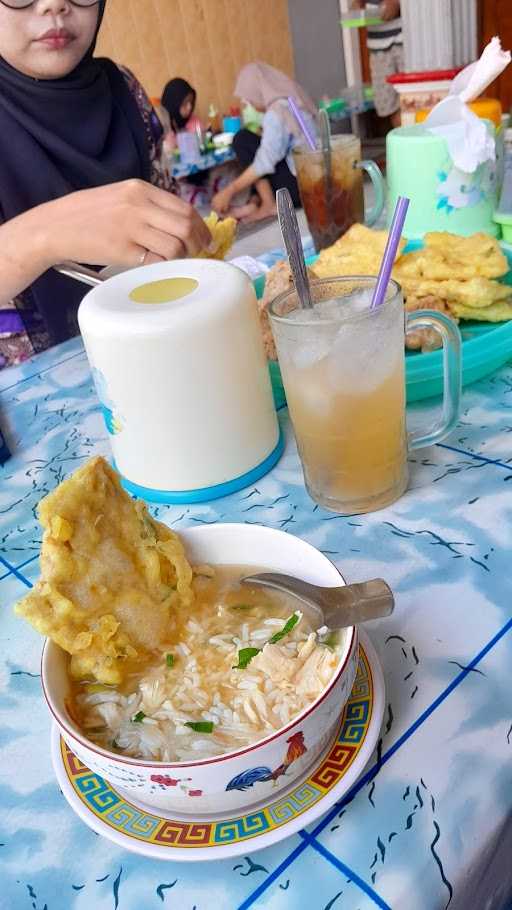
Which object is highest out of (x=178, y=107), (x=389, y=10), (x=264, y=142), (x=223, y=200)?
(x=389, y=10)

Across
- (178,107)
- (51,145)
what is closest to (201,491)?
(51,145)

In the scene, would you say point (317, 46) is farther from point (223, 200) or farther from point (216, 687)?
point (216, 687)

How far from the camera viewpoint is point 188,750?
40 cm

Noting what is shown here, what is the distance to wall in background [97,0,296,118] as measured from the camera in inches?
173

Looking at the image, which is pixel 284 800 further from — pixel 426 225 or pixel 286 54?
pixel 286 54

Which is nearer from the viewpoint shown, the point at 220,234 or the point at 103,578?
the point at 103,578

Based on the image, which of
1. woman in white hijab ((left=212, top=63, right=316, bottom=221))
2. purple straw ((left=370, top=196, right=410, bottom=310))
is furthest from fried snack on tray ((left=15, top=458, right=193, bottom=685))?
woman in white hijab ((left=212, top=63, right=316, bottom=221))

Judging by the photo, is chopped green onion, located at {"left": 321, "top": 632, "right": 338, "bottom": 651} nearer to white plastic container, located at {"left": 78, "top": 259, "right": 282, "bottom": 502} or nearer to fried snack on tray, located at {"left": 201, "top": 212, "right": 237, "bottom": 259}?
white plastic container, located at {"left": 78, "top": 259, "right": 282, "bottom": 502}

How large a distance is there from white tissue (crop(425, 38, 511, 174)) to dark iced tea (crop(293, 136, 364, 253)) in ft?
0.43

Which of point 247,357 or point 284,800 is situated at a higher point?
point 247,357

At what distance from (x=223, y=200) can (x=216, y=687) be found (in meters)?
4.17

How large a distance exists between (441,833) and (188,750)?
0.14 metres

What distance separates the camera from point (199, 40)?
488 centimetres

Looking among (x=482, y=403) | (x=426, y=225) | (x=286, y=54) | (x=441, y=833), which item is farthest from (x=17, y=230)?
(x=286, y=54)
